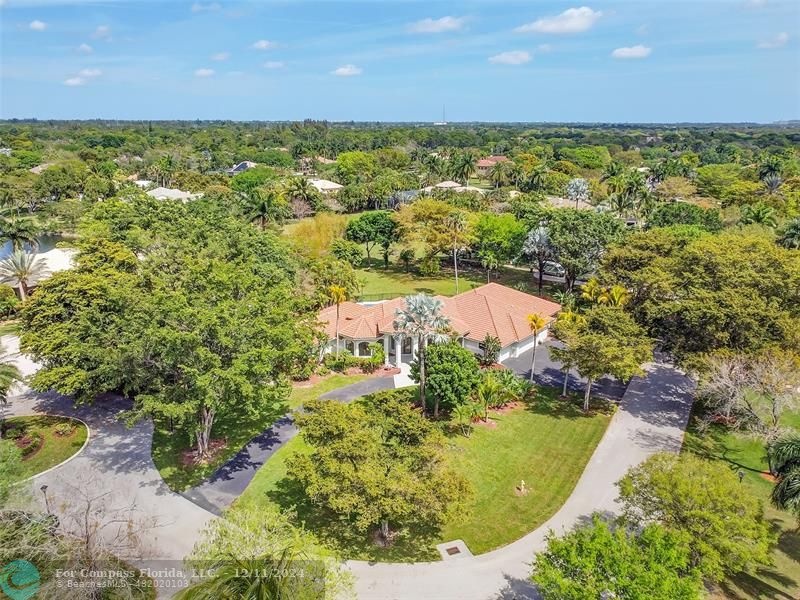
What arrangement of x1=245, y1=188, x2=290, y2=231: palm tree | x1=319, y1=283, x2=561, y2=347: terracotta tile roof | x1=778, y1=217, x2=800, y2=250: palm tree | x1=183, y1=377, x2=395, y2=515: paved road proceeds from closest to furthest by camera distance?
x1=183, y1=377, x2=395, y2=515: paved road, x1=319, y1=283, x2=561, y2=347: terracotta tile roof, x1=778, y1=217, x2=800, y2=250: palm tree, x1=245, y1=188, x2=290, y2=231: palm tree

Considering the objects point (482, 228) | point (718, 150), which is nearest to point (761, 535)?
point (482, 228)

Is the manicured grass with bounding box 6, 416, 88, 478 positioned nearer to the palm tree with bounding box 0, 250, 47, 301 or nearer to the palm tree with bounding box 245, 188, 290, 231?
the palm tree with bounding box 0, 250, 47, 301

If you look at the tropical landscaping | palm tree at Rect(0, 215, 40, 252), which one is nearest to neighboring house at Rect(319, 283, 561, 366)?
the tropical landscaping

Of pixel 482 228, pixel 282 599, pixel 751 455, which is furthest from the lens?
pixel 482 228

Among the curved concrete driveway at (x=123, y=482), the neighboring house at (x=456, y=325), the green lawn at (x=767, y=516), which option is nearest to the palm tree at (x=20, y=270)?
the curved concrete driveway at (x=123, y=482)

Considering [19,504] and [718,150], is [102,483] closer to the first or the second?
[19,504]

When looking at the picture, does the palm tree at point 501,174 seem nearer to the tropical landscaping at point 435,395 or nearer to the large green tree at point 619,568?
the tropical landscaping at point 435,395
